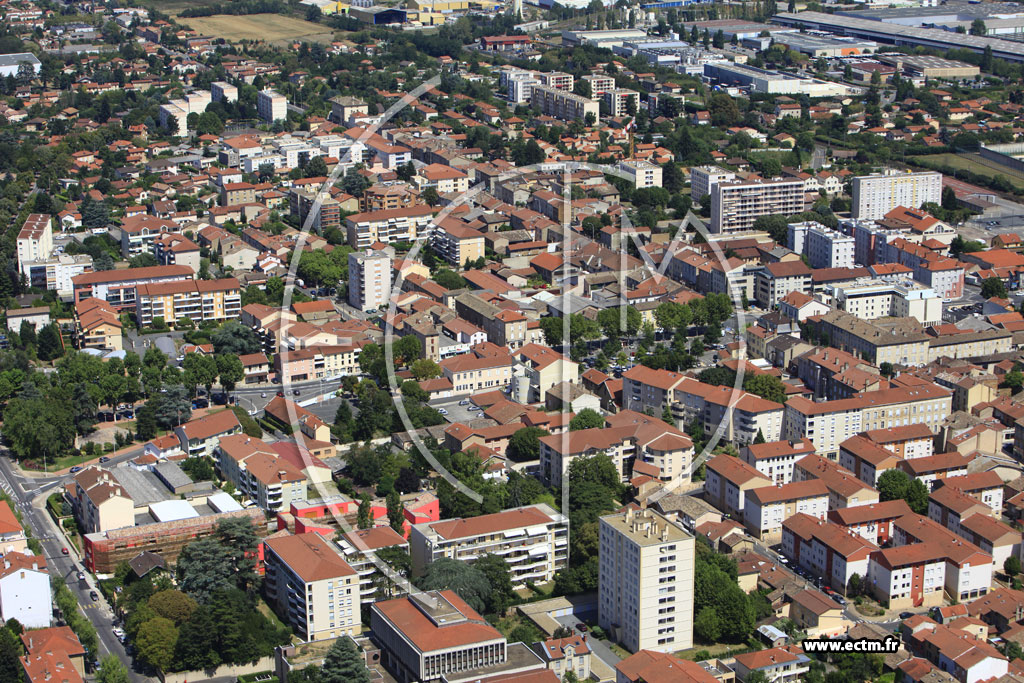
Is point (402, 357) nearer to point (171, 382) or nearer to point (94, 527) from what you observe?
point (171, 382)

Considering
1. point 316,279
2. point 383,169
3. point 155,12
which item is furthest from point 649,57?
point 316,279

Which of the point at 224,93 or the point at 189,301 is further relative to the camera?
the point at 224,93

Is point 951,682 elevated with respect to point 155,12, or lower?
lower

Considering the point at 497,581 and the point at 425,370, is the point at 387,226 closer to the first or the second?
the point at 425,370

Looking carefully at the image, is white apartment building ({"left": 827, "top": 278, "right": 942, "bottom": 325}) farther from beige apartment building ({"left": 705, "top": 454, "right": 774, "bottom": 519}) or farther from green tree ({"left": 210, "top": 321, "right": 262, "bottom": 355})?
green tree ({"left": 210, "top": 321, "right": 262, "bottom": 355})

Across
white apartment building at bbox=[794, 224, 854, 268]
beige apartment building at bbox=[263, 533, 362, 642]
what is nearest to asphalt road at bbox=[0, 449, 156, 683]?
beige apartment building at bbox=[263, 533, 362, 642]

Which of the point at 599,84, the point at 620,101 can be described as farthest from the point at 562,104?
the point at 599,84

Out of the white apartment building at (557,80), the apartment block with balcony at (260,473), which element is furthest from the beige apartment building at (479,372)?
the white apartment building at (557,80)
